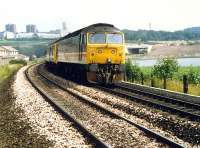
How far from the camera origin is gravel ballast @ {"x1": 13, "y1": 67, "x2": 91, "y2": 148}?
10.8 meters

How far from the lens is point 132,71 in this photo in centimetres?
3750

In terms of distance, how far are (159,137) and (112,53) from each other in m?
15.8

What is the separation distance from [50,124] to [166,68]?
64.9 ft

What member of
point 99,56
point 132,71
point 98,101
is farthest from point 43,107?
point 132,71

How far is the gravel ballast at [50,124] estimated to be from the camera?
1080 centimetres

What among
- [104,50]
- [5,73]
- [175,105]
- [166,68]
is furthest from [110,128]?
[5,73]

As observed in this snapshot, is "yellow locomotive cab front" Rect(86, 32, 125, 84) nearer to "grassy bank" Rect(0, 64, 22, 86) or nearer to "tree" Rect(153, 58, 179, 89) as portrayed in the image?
"tree" Rect(153, 58, 179, 89)

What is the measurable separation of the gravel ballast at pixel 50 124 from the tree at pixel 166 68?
14046mm

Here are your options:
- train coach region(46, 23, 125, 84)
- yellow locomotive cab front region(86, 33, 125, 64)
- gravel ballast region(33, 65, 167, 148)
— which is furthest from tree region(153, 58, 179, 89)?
gravel ballast region(33, 65, 167, 148)

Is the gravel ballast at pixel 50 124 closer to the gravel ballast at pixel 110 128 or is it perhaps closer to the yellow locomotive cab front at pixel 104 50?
the gravel ballast at pixel 110 128

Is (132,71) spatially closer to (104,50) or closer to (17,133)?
(104,50)

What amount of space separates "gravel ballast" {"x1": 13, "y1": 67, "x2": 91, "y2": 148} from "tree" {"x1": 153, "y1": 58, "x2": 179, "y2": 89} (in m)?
14.0

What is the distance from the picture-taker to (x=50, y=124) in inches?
525

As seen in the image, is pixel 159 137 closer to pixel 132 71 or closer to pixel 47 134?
pixel 47 134
